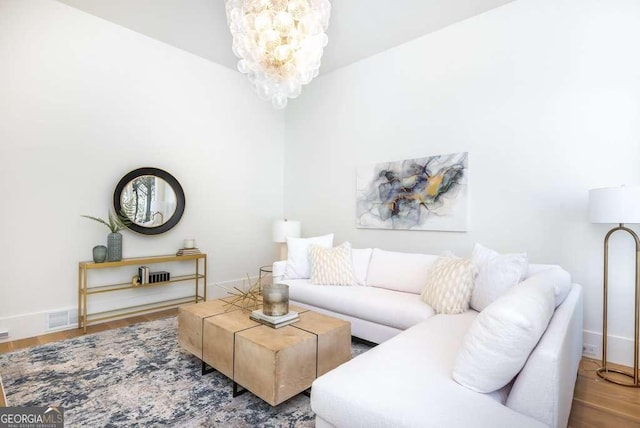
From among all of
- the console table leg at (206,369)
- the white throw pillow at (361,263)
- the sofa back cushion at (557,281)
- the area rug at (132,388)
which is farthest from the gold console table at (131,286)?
the sofa back cushion at (557,281)

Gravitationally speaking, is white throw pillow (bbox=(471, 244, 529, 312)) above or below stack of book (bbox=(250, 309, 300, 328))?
above

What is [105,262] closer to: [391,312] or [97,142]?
[97,142]

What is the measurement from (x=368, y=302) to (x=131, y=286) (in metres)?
2.50

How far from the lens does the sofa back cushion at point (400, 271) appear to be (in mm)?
2893

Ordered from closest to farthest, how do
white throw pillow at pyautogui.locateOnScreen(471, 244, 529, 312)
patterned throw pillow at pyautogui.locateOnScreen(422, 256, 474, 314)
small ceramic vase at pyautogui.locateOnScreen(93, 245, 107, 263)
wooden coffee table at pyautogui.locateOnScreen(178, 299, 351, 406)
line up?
wooden coffee table at pyautogui.locateOnScreen(178, 299, 351, 406), white throw pillow at pyautogui.locateOnScreen(471, 244, 529, 312), patterned throw pillow at pyautogui.locateOnScreen(422, 256, 474, 314), small ceramic vase at pyautogui.locateOnScreen(93, 245, 107, 263)

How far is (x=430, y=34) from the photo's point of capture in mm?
3486

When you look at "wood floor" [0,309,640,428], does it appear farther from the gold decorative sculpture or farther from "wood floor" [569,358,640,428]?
the gold decorative sculpture

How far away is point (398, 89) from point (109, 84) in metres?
3.19

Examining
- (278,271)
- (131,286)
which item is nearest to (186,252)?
(131,286)

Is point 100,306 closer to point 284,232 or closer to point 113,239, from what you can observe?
point 113,239

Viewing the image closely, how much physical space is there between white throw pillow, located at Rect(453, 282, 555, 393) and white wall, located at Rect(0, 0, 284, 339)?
351cm

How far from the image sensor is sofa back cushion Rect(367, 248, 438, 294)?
114 inches

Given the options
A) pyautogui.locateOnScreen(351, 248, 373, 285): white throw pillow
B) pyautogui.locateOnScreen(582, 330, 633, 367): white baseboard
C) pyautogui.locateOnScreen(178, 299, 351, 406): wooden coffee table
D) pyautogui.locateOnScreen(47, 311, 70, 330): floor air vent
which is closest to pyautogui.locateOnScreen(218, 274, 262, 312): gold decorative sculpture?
pyautogui.locateOnScreen(178, 299, 351, 406): wooden coffee table

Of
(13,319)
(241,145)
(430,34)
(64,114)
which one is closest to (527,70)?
(430,34)
